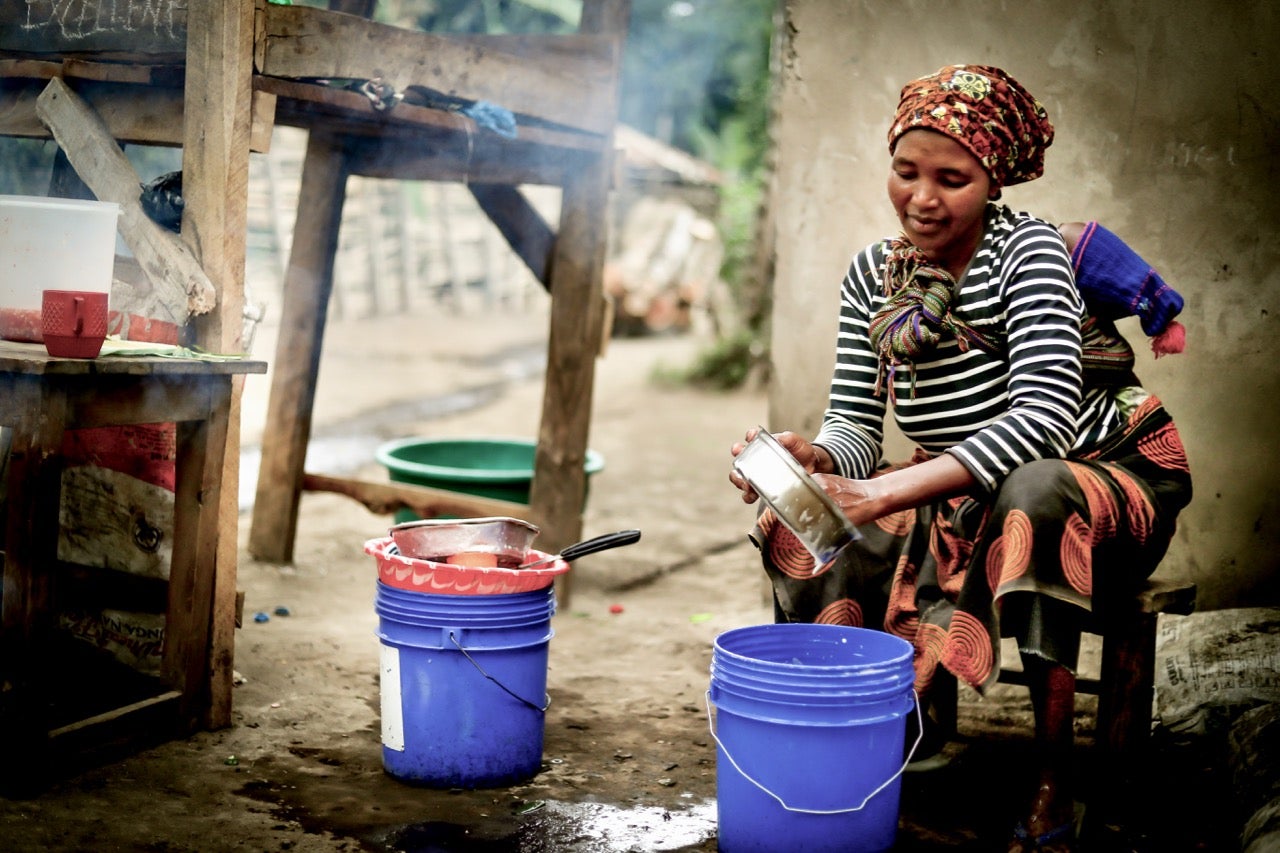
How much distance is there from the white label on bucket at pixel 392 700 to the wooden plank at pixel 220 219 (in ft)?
1.91

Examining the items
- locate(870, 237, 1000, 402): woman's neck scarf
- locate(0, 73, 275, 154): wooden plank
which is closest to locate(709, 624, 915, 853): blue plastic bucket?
locate(870, 237, 1000, 402): woman's neck scarf

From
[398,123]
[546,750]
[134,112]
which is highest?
[398,123]

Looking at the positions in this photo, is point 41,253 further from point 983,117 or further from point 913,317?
point 983,117

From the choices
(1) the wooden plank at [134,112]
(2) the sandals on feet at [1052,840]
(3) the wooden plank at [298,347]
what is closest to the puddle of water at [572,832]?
(2) the sandals on feet at [1052,840]

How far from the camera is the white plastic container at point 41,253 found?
287cm

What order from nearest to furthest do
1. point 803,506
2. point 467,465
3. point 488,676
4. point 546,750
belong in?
1. point 803,506
2. point 488,676
3. point 546,750
4. point 467,465

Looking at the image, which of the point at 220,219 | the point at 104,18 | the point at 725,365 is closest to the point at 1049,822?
the point at 220,219

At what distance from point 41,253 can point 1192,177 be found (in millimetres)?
3304

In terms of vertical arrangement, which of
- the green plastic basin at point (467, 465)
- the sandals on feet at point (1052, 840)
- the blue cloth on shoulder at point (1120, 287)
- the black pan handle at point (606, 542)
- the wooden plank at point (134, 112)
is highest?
the wooden plank at point (134, 112)

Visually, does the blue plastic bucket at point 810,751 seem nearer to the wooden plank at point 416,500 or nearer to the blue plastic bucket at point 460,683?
the blue plastic bucket at point 460,683

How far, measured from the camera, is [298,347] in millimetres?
5000

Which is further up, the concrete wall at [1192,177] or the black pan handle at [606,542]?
the concrete wall at [1192,177]

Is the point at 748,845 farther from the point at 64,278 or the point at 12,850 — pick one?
the point at 64,278

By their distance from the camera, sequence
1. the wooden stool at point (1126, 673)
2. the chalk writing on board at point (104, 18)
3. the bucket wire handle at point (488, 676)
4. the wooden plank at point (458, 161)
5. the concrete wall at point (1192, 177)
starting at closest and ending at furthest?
the wooden stool at point (1126, 673), the bucket wire handle at point (488, 676), the chalk writing on board at point (104, 18), the concrete wall at point (1192, 177), the wooden plank at point (458, 161)
